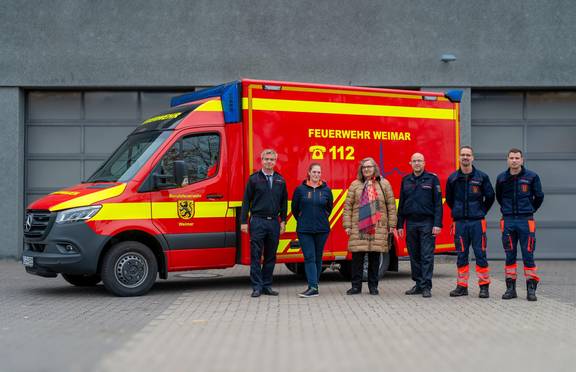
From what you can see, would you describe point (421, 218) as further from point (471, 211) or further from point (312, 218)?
point (312, 218)

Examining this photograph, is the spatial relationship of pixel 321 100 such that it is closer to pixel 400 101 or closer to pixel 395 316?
pixel 400 101

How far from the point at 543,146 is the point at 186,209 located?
33.3 feet

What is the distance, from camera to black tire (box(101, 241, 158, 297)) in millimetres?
11156

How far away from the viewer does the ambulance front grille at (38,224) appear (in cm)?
1116

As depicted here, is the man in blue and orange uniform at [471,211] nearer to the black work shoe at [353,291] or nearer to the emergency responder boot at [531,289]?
the emergency responder boot at [531,289]

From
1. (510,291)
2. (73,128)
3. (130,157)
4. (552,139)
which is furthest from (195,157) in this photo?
(552,139)

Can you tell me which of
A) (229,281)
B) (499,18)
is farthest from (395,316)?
(499,18)

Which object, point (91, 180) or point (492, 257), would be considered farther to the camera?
point (492, 257)

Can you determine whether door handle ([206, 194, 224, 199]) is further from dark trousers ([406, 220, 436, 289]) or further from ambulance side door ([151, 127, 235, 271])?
dark trousers ([406, 220, 436, 289])

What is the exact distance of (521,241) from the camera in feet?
36.1

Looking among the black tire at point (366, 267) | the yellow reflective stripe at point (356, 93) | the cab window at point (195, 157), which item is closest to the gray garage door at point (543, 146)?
the yellow reflective stripe at point (356, 93)

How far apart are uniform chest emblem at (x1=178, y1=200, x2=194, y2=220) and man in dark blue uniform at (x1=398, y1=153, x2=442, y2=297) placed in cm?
287

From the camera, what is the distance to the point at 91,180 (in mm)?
11875

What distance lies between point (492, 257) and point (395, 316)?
990 centimetres
